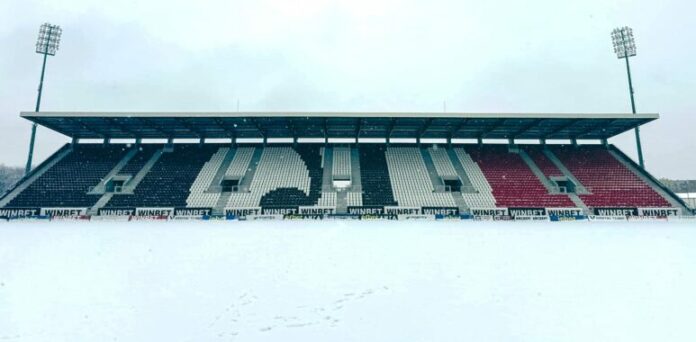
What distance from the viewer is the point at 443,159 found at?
3812 centimetres

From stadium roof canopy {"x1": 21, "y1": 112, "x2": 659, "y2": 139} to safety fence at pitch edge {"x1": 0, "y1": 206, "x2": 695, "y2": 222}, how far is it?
8.47m

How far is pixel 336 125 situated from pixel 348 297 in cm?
3168

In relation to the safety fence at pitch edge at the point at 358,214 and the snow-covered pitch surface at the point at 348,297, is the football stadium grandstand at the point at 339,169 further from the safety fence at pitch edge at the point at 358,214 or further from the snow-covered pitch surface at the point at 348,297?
the snow-covered pitch surface at the point at 348,297

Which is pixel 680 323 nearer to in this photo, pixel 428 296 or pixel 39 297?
pixel 428 296

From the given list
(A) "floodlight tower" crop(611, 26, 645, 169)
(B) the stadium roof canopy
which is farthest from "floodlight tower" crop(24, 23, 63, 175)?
(A) "floodlight tower" crop(611, 26, 645, 169)

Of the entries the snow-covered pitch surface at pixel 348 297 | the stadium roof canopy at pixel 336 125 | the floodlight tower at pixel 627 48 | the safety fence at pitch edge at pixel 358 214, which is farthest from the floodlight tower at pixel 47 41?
the floodlight tower at pixel 627 48

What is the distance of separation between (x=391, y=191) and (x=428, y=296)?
2761cm

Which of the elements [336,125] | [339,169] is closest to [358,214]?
[339,169]

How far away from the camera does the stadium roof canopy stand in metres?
→ 32.8

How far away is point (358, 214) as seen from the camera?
30203mm

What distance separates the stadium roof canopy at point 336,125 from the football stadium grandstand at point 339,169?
121mm

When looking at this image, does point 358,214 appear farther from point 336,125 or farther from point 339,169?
point 336,125

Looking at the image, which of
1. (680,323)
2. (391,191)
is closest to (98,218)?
(391,191)

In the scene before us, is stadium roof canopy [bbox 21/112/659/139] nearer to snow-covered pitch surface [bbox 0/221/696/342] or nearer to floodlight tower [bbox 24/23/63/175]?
floodlight tower [bbox 24/23/63/175]
